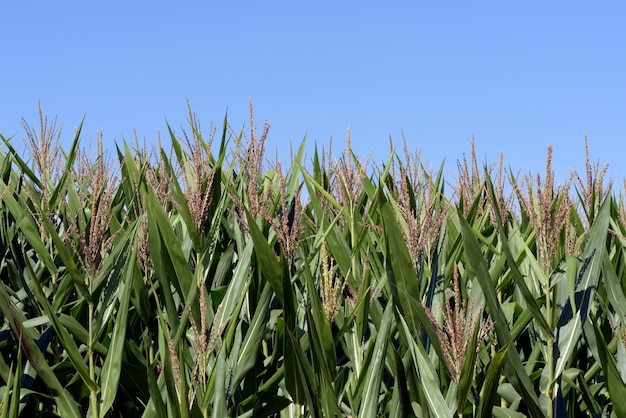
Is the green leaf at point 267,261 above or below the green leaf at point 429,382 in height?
above

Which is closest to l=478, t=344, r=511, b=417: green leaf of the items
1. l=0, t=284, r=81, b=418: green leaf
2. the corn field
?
the corn field

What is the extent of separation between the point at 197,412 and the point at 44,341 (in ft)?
2.71

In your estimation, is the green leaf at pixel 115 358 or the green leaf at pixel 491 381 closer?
the green leaf at pixel 491 381

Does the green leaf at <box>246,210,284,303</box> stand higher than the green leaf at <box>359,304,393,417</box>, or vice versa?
the green leaf at <box>246,210,284,303</box>

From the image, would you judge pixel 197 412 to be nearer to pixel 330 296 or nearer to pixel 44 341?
pixel 330 296

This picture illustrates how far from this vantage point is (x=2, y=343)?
2820mm

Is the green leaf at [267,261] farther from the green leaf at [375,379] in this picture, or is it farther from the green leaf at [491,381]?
the green leaf at [491,381]

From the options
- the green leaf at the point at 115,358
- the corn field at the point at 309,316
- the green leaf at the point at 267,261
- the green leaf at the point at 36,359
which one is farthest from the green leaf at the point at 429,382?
the green leaf at the point at 36,359

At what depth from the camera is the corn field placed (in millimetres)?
1993

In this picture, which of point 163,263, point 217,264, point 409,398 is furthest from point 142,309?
point 409,398

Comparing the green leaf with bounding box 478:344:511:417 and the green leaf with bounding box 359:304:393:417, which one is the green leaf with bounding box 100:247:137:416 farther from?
the green leaf with bounding box 478:344:511:417

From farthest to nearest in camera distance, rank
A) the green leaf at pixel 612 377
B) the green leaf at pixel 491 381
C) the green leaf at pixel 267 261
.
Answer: the green leaf at pixel 267 261 → the green leaf at pixel 612 377 → the green leaf at pixel 491 381

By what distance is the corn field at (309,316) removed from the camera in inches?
78.5

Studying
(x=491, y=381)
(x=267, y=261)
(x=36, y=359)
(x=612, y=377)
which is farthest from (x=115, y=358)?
(x=612, y=377)
